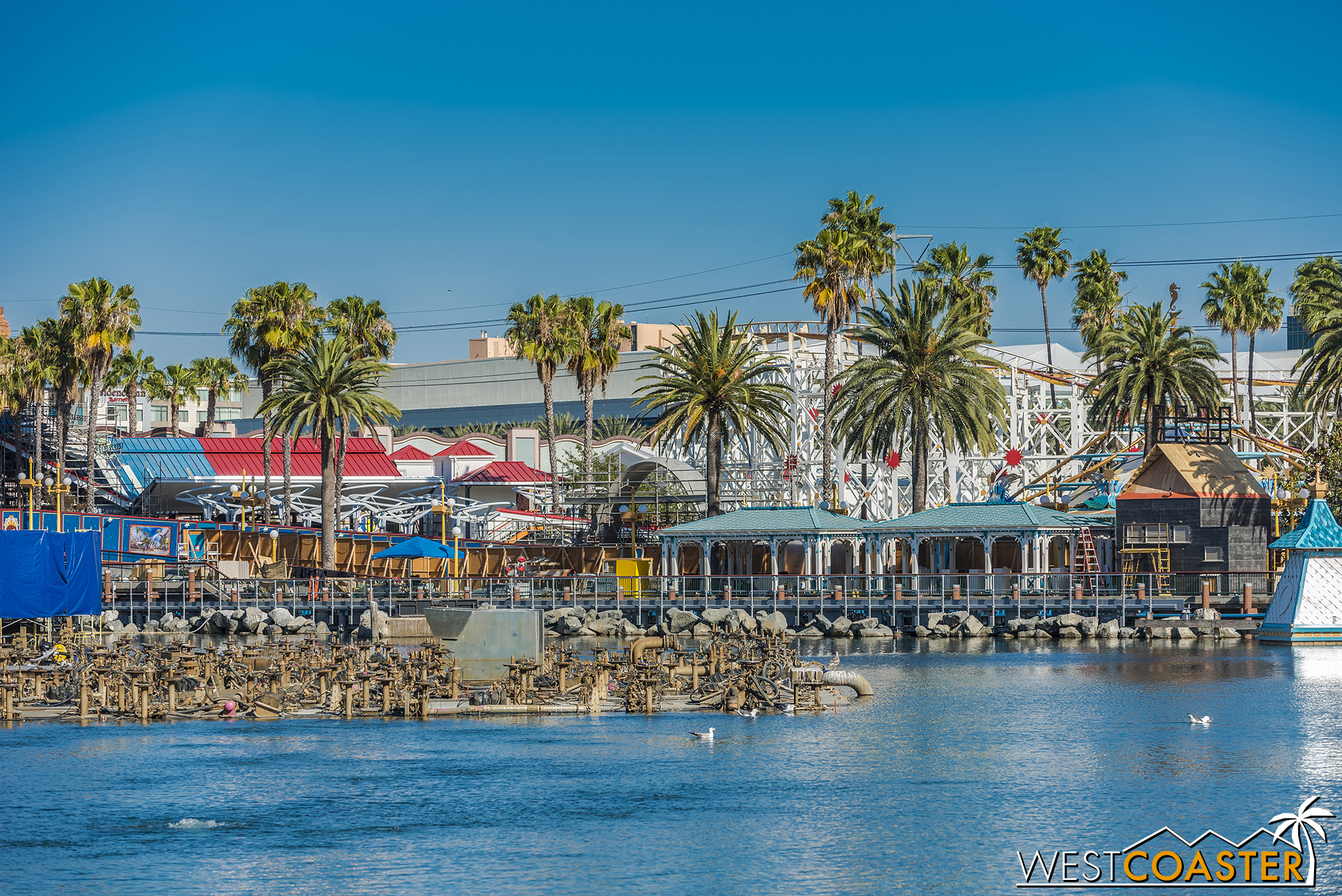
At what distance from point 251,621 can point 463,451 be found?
56934 mm

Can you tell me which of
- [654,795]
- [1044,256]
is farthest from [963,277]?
[654,795]

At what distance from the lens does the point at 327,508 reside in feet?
239

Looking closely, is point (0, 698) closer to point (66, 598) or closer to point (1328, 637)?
point (66, 598)

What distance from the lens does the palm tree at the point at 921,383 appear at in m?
67.6

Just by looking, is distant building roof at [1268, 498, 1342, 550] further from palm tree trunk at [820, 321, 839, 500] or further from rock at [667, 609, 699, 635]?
rock at [667, 609, 699, 635]

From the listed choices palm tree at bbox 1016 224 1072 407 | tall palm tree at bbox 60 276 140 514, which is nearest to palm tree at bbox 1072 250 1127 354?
palm tree at bbox 1016 224 1072 407

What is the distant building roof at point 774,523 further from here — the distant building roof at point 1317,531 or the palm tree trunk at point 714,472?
the distant building roof at point 1317,531

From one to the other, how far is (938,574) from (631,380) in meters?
88.5

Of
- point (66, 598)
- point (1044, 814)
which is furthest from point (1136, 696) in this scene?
point (66, 598)

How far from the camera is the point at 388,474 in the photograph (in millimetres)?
111688

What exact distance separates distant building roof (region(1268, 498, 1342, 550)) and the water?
1568 cm

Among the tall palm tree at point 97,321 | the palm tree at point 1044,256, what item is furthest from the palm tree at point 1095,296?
the tall palm tree at point 97,321

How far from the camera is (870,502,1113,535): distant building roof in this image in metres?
66.2

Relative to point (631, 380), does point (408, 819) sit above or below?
below
